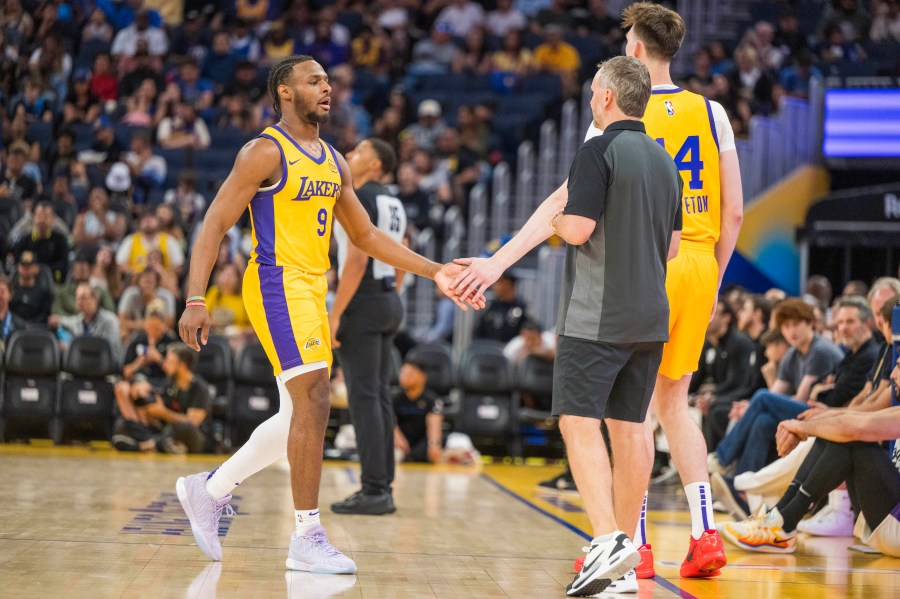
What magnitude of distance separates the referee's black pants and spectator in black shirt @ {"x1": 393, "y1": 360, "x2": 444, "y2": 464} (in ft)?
13.2

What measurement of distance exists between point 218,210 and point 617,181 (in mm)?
1557

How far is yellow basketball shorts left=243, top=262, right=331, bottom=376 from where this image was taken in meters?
4.93

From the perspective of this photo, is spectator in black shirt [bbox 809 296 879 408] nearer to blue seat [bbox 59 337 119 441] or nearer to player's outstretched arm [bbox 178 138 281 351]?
player's outstretched arm [bbox 178 138 281 351]

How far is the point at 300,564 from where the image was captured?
4.86 metres

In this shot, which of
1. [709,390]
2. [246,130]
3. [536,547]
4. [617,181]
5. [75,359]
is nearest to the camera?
[617,181]

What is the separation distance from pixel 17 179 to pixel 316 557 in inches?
423

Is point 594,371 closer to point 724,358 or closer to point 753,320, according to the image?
point 724,358

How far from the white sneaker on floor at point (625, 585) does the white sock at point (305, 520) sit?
3.90ft

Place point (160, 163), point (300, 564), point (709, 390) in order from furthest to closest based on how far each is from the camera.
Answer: point (160, 163) → point (709, 390) → point (300, 564)

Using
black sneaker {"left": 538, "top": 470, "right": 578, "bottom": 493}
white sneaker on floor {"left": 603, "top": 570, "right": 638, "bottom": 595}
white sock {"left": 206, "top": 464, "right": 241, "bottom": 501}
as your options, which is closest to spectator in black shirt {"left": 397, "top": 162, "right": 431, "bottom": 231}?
black sneaker {"left": 538, "top": 470, "right": 578, "bottom": 493}

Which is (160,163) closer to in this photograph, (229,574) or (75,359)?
(75,359)

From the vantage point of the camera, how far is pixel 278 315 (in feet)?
16.3

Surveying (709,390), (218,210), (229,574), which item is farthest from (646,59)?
(709,390)

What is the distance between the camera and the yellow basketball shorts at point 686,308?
197 inches
